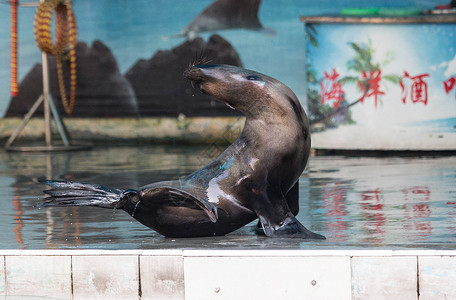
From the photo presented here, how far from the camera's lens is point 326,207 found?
6543 millimetres

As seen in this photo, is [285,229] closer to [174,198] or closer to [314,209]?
[174,198]

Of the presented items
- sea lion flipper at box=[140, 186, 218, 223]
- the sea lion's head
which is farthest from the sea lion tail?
the sea lion's head

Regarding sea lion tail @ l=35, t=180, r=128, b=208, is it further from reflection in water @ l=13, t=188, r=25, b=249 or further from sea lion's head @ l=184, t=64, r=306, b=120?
sea lion's head @ l=184, t=64, r=306, b=120

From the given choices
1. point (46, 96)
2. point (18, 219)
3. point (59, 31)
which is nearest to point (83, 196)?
point (18, 219)

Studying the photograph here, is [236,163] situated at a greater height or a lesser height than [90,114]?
greater

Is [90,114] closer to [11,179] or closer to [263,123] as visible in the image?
[11,179]

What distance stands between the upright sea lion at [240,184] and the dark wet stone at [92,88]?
36.4 feet

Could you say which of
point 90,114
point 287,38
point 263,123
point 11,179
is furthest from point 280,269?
point 90,114

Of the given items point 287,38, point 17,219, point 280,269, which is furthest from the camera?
point 287,38

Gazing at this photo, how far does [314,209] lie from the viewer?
6.44m

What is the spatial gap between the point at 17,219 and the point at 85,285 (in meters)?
2.08

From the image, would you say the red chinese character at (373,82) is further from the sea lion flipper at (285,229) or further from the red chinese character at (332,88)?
the sea lion flipper at (285,229)

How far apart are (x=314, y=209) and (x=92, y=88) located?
10429 mm

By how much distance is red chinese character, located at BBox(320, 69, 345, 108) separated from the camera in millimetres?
12219
